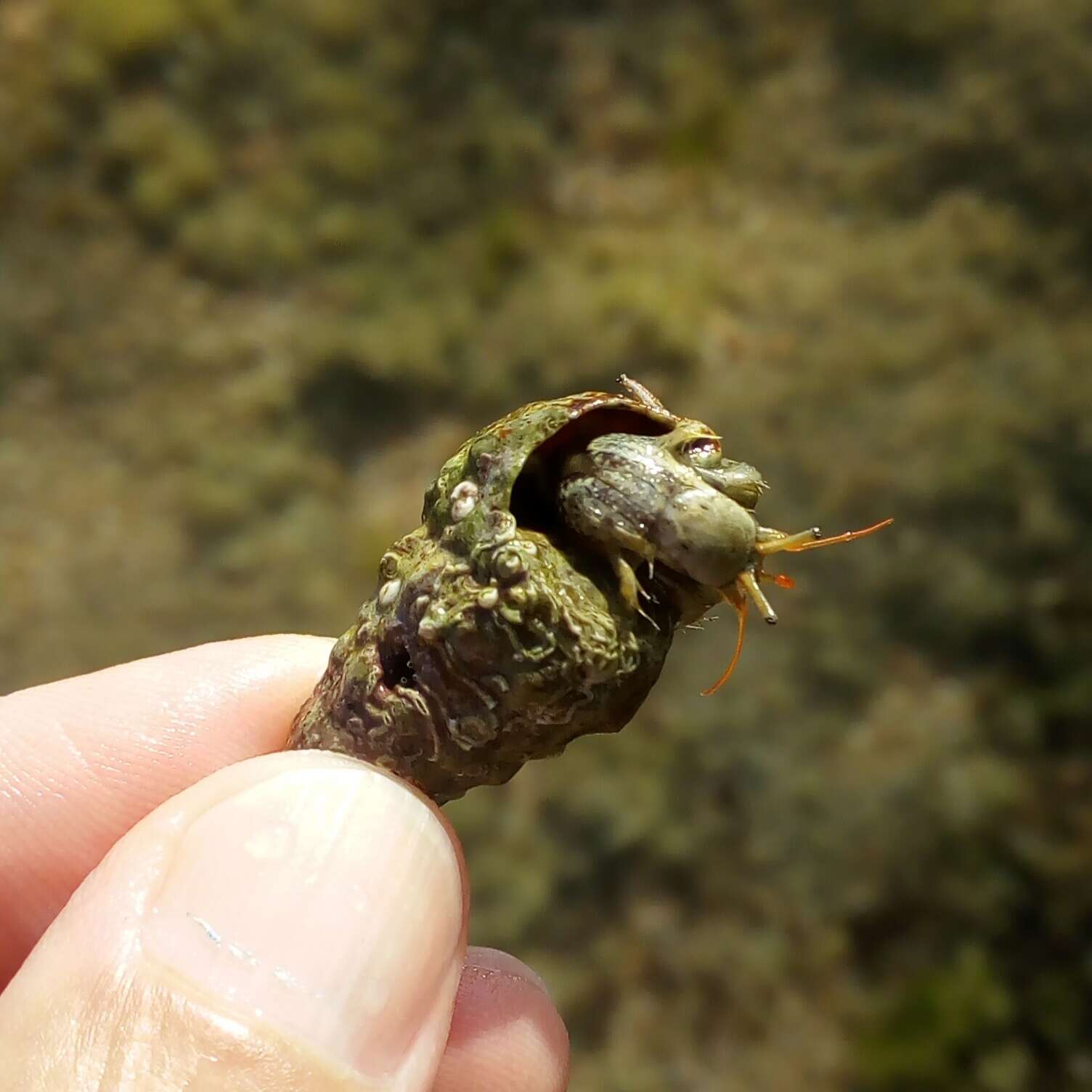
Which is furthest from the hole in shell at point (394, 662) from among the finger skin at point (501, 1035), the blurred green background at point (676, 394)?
the blurred green background at point (676, 394)

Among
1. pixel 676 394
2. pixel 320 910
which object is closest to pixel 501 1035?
pixel 320 910

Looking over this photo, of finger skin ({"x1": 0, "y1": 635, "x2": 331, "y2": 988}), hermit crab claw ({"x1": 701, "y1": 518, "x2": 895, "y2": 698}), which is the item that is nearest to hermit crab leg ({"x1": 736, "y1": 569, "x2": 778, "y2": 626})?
hermit crab claw ({"x1": 701, "y1": 518, "x2": 895, "y2": 698})

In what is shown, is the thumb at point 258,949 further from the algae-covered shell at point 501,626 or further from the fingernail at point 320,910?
the algae-covered shell at point 501,626

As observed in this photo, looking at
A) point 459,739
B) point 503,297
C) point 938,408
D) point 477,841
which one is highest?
point 459,739

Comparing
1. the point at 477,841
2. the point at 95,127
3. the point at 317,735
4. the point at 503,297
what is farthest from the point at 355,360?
the point at 317,735

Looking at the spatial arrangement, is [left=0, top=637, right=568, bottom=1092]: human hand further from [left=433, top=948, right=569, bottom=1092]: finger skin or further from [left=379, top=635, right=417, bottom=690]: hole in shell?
[left=433, top=948, right=569, bottom=1092]: finger skin

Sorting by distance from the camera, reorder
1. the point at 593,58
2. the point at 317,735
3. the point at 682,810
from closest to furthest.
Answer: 1. the point at 317,735
2. the point at 682,810
3. the point at 593,58

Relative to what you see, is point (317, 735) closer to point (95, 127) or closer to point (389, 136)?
point (389, 136)
